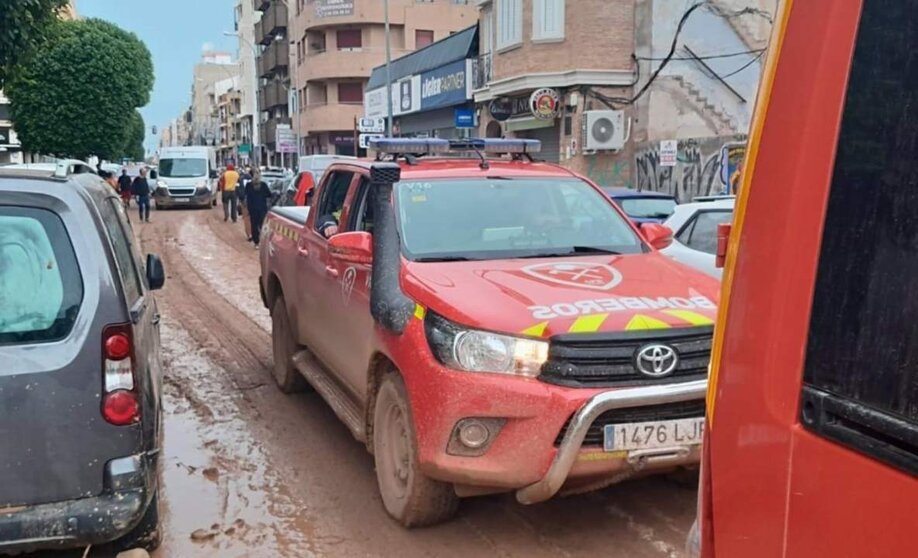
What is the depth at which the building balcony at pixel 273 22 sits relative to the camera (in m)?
63.1

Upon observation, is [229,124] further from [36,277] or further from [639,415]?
[639,415]

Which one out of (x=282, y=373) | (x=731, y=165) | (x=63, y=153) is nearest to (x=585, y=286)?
(x=282, y=373)

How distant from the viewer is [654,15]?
21141 millimetres

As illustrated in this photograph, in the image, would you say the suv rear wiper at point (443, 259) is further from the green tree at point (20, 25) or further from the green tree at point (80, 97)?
the green tree at point (80, 97)

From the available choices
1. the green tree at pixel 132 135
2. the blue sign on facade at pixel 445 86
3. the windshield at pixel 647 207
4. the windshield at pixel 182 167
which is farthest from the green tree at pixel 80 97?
the windshield at pixel 647 207

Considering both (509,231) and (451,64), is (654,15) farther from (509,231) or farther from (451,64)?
(509,231)

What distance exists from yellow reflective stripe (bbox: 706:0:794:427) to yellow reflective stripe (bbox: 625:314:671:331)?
1.96 meters

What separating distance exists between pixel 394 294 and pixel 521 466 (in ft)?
3.55

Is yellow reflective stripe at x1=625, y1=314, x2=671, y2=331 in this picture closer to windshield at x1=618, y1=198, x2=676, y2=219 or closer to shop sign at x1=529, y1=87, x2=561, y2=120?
windshield at x1=618, y1=198, x2=676, y2=219

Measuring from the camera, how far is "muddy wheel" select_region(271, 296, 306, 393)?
687cm

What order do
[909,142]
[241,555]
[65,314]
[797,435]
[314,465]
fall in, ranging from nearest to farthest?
[909,142], [797,435], [65,314], [241,555], [314,465]

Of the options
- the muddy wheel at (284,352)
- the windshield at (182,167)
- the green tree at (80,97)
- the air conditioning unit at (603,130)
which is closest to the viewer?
the muddy wheel at (284,352)

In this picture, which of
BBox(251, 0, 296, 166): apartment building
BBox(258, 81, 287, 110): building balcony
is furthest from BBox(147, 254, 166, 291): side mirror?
BBox(258, 81, 287, 110): building balcony

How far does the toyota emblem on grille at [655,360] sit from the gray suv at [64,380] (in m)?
2.15
